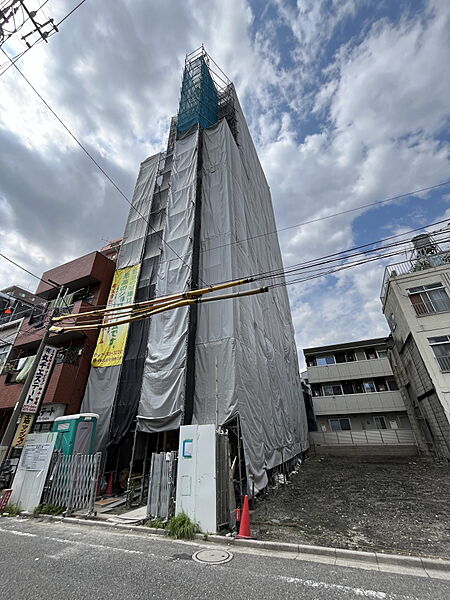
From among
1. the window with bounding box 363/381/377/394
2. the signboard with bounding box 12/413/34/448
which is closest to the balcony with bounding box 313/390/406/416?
the window with bounding box 363/381/377/394

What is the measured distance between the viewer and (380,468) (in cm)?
1302

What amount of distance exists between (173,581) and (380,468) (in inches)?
549

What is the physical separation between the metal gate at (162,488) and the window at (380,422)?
1949 cm

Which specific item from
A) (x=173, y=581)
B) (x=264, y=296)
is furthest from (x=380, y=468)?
(x=173, y=581)

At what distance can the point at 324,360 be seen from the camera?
23266 millimetres

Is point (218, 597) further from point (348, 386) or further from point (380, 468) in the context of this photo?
point (348, 386)

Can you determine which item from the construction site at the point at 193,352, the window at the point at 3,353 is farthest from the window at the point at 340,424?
the window at the point at 3,353

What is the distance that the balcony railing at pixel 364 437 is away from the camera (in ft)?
58.6

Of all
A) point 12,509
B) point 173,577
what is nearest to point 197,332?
Answer: point 12,509

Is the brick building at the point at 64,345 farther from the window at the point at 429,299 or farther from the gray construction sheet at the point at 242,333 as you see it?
the window at the point at 429,299

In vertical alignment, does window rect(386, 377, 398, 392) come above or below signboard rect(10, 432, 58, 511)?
above

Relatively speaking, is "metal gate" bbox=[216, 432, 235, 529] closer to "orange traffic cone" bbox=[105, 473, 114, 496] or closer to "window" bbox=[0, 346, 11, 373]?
"orange traffic cone" bbox=[105, 473, 114, 496]

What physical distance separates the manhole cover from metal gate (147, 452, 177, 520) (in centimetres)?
162

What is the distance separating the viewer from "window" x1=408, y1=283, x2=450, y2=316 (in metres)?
14.1
